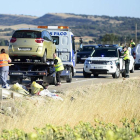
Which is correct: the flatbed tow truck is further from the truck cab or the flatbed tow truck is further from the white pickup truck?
the white pickup truck

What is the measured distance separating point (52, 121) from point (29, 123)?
0.56 m

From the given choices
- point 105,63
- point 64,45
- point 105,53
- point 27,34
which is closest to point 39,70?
point 27,34

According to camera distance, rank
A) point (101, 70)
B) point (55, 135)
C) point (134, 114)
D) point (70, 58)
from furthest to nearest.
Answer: point (101, 70)
point (70, 58)
point (134, 114)
point (55, 135)

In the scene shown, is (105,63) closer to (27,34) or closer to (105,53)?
(105,53)

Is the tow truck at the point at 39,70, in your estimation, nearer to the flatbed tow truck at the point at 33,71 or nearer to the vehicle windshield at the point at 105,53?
the flatbed tow truck at the point at 33,71

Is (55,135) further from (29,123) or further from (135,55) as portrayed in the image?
(135,55)

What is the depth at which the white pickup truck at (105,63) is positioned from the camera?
2652 centimetres

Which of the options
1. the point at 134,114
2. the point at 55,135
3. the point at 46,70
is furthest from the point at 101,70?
the point at 55,135

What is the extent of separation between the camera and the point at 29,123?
34.9 feet

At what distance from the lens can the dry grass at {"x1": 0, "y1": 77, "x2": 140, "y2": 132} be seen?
10.9m

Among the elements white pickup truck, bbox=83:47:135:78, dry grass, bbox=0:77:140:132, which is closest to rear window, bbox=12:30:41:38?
white pickup truck, bbox=83:47:135:78

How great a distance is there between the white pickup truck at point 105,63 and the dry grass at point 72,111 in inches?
440


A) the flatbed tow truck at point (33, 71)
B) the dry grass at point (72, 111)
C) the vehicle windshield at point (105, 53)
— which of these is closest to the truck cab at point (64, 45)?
the flatbed tow truck at point (33, 71)

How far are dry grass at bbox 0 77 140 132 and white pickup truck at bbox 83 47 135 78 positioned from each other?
11.2 meters
